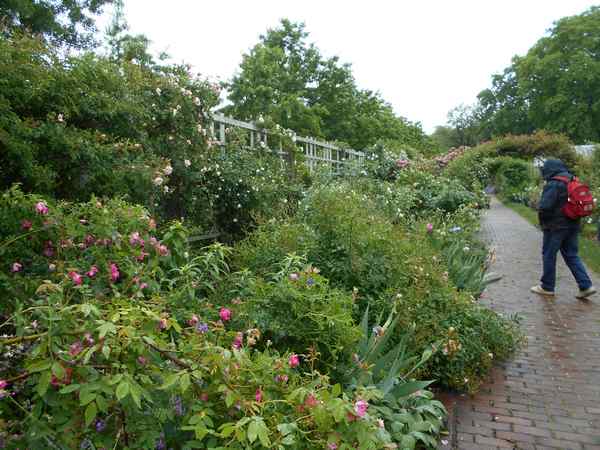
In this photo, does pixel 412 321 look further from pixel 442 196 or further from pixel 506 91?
pixel 506 91

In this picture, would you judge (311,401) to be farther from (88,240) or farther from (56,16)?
(56,16)

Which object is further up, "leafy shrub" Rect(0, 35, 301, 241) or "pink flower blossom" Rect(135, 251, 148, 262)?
"leafy shrub" Rect(0, 35, 301, 241)

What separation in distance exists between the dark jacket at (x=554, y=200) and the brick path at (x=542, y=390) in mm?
1001

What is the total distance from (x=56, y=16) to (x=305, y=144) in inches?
724

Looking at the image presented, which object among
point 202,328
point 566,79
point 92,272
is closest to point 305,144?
point 92,272

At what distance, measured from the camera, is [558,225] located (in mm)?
6453

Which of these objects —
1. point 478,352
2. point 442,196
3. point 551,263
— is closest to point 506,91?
point 442,196

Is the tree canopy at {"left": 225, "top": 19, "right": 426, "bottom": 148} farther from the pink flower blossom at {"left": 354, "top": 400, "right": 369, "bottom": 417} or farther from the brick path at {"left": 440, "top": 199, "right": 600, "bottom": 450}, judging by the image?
the pink flower blossom at {"left": 354, "top": 400, "right": 369, "bottom": 417}

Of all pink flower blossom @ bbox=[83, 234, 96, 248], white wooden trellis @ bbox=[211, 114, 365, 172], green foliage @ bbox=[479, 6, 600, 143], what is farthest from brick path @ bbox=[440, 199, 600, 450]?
green foliage @ bbox=[479, 6, 600, 143]

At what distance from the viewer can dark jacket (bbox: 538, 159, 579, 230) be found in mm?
6375

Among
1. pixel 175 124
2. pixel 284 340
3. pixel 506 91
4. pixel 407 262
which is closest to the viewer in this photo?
pixel 284 340

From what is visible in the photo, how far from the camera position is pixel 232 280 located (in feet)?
11.1

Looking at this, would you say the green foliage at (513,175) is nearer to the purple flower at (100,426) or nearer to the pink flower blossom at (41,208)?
the pink flower blossom at (41,208)

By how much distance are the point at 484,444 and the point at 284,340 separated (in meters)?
1.33
